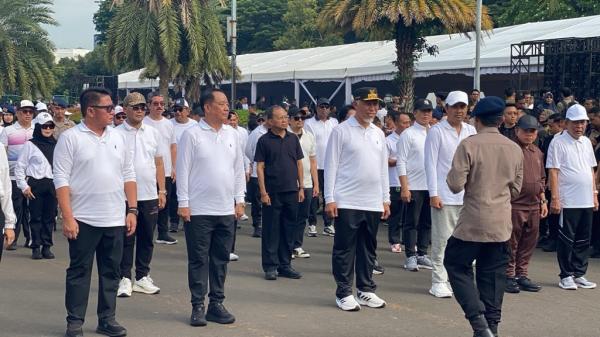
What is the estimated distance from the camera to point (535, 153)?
10031 mm

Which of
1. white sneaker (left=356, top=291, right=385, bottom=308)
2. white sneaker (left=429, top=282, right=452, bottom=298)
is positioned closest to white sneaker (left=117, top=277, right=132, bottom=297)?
white sneaker (left=356, top=291, right=385, bottom=308)

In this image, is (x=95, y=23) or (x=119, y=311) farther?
(x=95, y=23)

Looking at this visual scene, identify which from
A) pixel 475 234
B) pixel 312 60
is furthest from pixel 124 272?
pixel 312 60

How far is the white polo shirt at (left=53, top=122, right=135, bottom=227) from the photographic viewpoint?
7770 millimetres

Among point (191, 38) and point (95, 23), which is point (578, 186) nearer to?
point (191, 38)

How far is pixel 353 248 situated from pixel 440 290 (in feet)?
3.72

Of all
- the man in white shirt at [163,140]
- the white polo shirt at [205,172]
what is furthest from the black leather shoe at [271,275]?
the man in white shirt at [163,140]

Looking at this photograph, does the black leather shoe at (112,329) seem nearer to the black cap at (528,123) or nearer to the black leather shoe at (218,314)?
the black leather shoe at (218,314)

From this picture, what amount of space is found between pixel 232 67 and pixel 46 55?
6.32 metres

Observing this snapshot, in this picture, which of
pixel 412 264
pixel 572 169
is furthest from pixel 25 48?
pixel 572 169

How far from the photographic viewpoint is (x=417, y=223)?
38.3ft

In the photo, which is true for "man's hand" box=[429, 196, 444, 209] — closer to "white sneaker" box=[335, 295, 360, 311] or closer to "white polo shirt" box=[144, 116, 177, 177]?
"white sneaker" box=[335, 295, 360, 311]

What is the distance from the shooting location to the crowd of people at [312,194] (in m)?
7.65

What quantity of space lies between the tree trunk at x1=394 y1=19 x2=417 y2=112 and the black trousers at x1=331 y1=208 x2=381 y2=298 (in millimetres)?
15122
